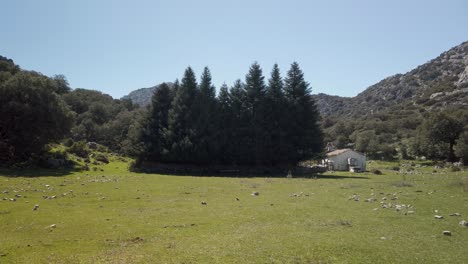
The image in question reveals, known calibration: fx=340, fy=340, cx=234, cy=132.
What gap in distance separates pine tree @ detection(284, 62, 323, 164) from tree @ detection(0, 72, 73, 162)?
109ft

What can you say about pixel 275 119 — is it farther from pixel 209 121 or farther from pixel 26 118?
pixel 26 118

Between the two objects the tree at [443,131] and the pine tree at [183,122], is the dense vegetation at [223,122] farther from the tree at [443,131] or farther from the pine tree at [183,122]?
the tree at [443,131]

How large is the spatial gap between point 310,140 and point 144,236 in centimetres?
4504

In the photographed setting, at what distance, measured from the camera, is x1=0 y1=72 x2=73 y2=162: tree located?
41375 millimetres

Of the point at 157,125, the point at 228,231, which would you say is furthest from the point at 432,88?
the point at 228,231

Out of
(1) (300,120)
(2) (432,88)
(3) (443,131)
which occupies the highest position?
(2) (432,88)

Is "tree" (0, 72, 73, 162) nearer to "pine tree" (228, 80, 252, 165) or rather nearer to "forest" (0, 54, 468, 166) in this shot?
"forest" (0, 54, 468, 166)

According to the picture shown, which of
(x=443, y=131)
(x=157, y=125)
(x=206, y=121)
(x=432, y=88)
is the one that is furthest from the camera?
(x=432, y=88)

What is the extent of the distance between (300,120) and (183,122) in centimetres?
1863

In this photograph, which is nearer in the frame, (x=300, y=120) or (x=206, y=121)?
(x=206, y=121)

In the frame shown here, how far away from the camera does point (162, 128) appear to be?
5244 cm

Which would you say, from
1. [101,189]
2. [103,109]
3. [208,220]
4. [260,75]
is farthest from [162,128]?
[103,109]

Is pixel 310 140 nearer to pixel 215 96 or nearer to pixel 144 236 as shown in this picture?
pixel 215 96

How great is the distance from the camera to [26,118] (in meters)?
42.1
